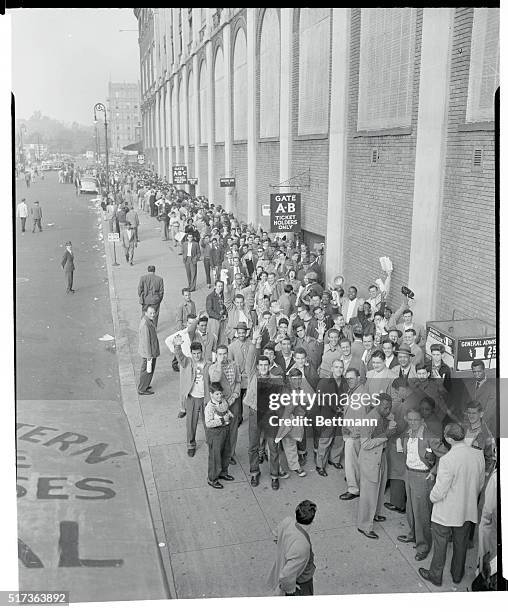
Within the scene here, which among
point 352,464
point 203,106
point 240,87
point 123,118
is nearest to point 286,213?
point 240,87

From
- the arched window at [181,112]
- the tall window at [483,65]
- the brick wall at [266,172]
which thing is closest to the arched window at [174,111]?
the arched window at [181,112]

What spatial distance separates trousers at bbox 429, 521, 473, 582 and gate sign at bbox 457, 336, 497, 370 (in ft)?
7.06

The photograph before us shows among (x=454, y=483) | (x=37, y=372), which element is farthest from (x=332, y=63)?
(x=454, y=483)

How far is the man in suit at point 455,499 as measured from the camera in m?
5.23

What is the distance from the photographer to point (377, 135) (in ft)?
37.9

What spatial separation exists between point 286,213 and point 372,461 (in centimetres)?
935

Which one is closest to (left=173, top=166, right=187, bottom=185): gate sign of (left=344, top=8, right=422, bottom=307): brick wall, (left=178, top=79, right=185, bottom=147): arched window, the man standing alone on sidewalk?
(left=178, top=79, right=185, bottom=147): arched window

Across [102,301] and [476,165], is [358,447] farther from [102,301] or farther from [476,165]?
[102,301]

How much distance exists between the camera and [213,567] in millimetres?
5746

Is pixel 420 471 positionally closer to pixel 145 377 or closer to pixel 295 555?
pixel 295 555

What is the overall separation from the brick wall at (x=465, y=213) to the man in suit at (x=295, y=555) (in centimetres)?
462

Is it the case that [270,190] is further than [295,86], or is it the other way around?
[270,190]

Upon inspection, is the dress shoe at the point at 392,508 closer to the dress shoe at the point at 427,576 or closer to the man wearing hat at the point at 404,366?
the dress shoe at the point at 427,576

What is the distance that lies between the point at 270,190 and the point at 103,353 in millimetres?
7919
